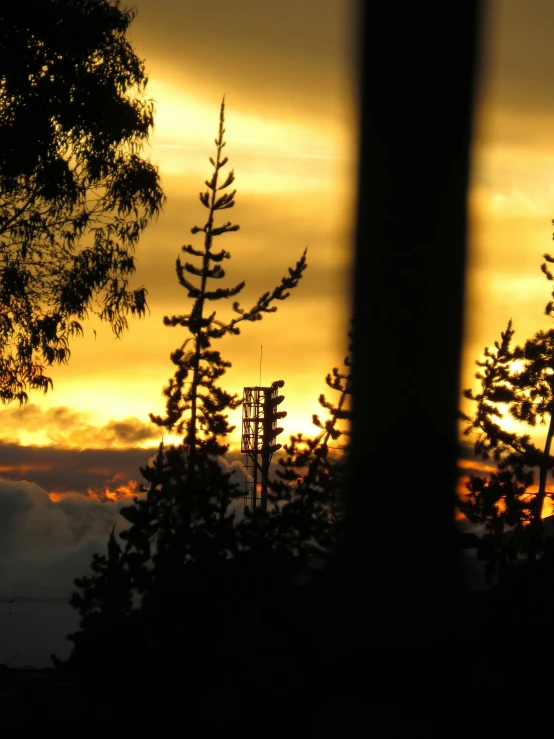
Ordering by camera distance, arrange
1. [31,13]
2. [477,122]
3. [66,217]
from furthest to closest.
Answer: [66,217], [31,13], [477,122]

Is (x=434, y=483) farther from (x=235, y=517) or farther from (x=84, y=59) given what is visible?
(x=84, y=59)

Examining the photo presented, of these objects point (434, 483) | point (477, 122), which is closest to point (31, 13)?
point (477, 122)

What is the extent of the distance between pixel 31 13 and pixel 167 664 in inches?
638

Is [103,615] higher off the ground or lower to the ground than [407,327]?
lower

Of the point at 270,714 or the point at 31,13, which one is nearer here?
the point at 270,714

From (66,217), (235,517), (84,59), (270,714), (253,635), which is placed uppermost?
(84,59)

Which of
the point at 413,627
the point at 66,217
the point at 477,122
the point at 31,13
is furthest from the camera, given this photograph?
the point at 66,217

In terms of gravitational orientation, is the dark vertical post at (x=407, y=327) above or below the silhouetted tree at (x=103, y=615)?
above

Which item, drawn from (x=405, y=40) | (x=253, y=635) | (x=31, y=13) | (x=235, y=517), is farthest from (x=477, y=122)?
(x=31, y=13)

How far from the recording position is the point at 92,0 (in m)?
18.5

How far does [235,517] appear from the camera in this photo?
449 centimetres

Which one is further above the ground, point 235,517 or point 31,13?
point 31,13

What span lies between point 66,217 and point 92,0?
3.99m

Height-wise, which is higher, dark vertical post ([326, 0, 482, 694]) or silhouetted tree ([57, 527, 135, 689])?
dark vertical post ([326, 0, 482, 694])
